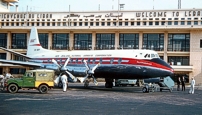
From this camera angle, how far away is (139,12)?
70.2 metres

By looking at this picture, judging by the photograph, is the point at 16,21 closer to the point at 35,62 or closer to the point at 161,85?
the point at 35,62

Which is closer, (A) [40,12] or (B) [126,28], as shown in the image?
(B) [126,28]

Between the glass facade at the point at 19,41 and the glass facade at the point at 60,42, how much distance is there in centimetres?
784

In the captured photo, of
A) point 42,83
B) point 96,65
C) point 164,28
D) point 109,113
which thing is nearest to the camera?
point 109,113

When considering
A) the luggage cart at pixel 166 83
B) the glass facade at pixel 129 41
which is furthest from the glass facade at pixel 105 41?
the luggage cart at pixel 166 83

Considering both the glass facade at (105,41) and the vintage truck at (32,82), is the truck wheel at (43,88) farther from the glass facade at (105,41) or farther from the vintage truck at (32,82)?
the glass facade at (105,41)

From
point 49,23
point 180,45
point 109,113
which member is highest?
point 49,23

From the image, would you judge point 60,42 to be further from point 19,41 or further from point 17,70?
point 17,70

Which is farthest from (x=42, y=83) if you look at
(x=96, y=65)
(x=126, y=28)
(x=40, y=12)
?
(x=40, y=12)

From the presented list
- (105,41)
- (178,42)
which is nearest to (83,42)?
(105,41)

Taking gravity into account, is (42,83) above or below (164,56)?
below

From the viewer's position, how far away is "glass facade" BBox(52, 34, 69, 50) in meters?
73.9

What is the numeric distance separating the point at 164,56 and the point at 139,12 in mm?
11684

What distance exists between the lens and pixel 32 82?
29.3 meters
